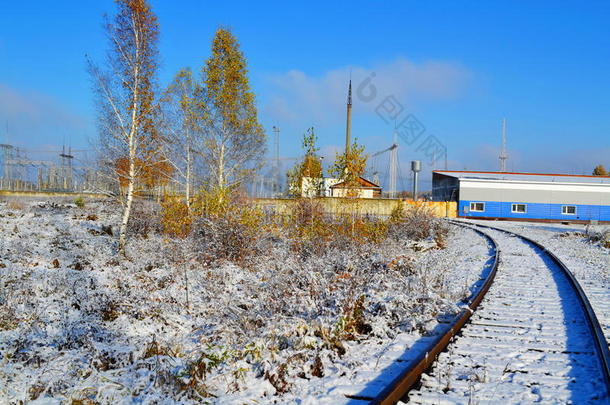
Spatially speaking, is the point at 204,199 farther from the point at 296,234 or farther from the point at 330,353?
the point at 330,353

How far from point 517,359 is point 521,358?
0.07 meters

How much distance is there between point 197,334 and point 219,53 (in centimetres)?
1828

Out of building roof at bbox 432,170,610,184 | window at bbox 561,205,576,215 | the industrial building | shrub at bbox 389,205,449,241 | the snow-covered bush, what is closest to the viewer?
the snow-covered bush

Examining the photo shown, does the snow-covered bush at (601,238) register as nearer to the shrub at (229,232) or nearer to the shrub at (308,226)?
the shrub at (308,226)

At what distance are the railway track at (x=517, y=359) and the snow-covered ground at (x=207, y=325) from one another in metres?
0.50

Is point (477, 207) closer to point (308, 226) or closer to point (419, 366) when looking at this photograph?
point (308, 226)

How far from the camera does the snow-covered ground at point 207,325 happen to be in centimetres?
411

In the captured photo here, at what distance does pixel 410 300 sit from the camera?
22.5 feet

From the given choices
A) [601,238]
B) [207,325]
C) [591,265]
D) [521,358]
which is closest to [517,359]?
[521,358]

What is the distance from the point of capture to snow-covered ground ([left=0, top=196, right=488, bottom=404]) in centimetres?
411

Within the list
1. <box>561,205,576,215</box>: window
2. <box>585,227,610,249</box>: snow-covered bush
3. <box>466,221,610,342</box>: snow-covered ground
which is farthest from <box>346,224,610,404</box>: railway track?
<box>561,205,576,215</box>: window

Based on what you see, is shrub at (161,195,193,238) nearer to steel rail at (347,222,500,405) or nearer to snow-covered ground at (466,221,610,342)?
steel rail at (347,222,500,405)

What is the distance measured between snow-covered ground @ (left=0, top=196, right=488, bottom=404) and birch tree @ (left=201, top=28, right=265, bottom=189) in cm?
1099

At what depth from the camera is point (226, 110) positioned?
2158cm
